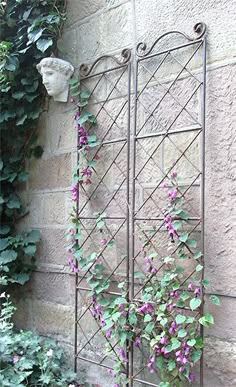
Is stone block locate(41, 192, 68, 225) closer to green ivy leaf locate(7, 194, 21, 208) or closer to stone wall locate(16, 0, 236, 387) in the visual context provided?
stone wall locate(16, 0, 236, 387)

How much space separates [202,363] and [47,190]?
3.92 feet

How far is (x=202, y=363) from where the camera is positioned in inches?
60.2

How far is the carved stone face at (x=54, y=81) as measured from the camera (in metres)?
2.09

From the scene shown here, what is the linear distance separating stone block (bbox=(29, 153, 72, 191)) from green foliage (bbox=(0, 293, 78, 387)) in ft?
2.19

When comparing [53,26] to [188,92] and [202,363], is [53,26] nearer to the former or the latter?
[188,92]

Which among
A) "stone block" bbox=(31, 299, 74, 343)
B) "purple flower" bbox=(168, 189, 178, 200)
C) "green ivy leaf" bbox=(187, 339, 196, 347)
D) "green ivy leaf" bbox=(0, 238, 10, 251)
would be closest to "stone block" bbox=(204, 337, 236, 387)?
"green ivy leaf" bbox=(187, 339, 196, 347)

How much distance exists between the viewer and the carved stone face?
2.09 meters

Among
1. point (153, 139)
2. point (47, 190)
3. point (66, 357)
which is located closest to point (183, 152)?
point (153, 139)

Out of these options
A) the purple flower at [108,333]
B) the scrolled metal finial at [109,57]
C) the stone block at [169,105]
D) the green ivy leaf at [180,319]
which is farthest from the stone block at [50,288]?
the scrolled metal finial at [109,57]

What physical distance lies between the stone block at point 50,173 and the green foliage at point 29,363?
67 cm

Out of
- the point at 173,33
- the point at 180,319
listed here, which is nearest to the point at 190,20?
the point at 173,33

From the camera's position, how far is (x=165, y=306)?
5.16 ft

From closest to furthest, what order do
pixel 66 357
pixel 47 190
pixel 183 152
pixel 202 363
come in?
1. pixel 202 363
2. pixel 183 152
3. pixel 66 357
4. pixel 47 190

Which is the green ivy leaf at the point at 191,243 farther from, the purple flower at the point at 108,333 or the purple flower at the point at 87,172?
the purple flower at the point at 87,172
